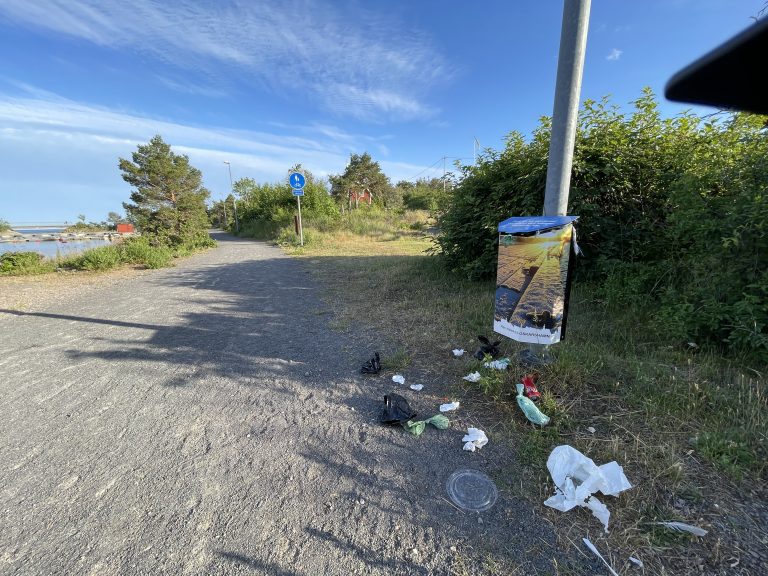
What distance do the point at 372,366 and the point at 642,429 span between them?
7.42 ft

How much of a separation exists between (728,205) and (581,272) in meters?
2.11

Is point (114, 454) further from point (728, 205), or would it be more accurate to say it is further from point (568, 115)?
point (728, 205)

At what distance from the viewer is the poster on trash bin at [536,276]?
2740 mm

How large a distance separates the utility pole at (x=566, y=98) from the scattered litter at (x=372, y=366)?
2224 mm

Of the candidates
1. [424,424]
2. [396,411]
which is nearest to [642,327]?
[424,424]

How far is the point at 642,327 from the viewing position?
145 inches

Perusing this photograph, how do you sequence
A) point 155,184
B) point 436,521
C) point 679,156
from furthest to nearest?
point 155,184
point 679,156
point 436,521

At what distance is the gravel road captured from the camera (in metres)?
1.59

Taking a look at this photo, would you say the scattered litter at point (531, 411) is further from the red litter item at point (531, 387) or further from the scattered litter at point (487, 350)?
the scattered litter at point (487, 350)

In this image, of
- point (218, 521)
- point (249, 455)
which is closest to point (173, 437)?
point (249, 455)

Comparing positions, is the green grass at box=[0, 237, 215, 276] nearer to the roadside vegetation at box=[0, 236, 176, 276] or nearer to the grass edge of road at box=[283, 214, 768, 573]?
the roadside vegetation at box=[0, 236, 176, 276]

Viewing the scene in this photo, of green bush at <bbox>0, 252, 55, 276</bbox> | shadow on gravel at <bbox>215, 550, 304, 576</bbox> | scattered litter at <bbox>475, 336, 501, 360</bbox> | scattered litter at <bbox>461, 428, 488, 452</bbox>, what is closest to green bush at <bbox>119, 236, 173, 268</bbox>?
green bush at <bbox>0, 252, 55, 276</bbox>

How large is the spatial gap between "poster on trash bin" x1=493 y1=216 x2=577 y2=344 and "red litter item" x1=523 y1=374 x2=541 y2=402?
1.05 ft

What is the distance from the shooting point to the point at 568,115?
287 cm
